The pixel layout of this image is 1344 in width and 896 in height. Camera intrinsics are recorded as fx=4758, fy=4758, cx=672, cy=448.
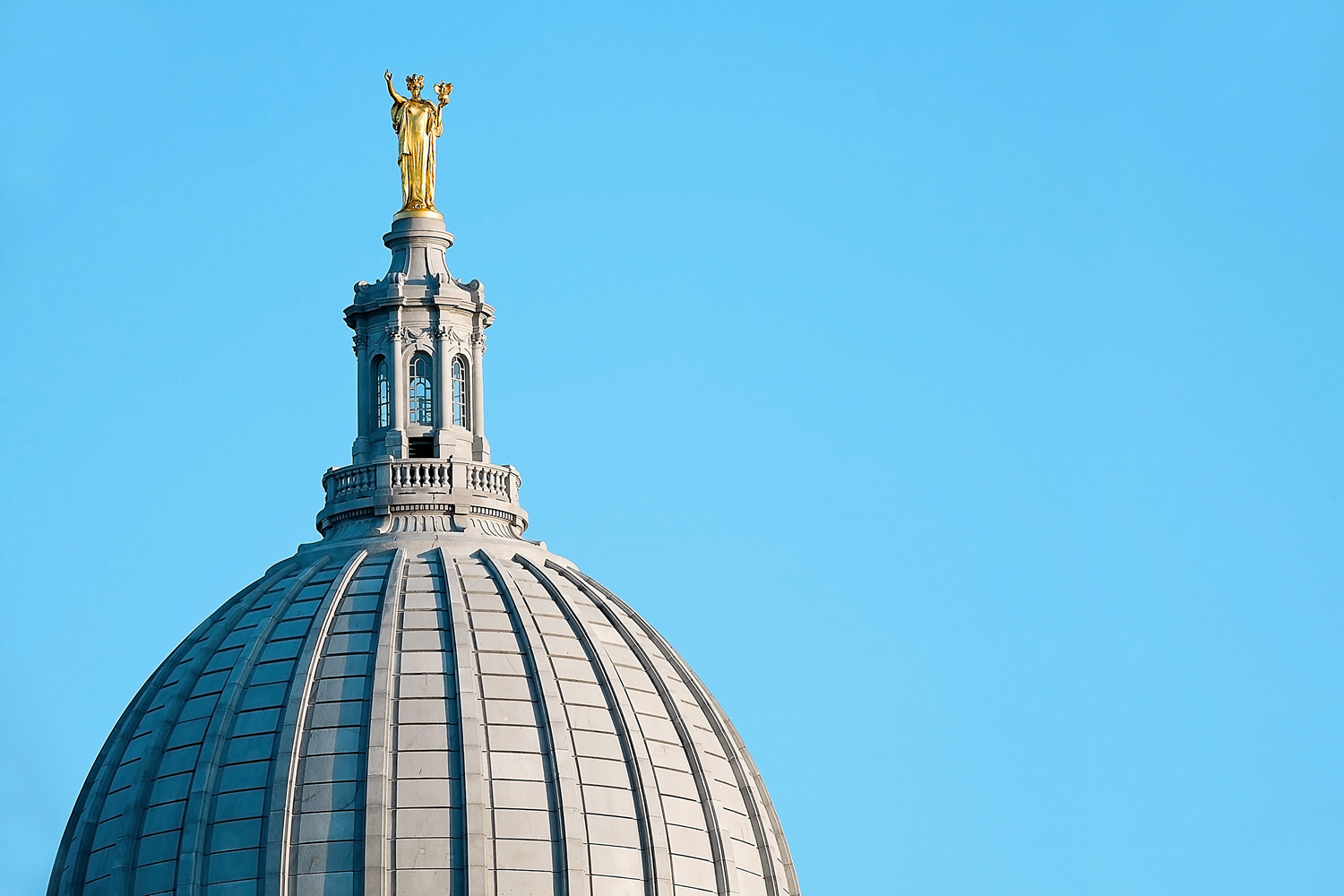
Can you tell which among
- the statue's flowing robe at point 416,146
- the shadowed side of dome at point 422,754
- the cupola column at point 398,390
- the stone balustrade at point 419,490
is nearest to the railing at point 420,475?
the stone balustrade at point 419,490

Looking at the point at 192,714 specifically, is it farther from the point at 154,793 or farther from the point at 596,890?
the point at 596,890

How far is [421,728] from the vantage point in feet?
388

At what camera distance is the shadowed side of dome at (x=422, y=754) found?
116 meters

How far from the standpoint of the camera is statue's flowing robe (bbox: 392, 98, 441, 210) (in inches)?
5138

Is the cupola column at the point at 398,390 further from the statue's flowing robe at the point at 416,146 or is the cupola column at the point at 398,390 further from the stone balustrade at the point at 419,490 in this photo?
the statue's flowing robe at the point at 416,146

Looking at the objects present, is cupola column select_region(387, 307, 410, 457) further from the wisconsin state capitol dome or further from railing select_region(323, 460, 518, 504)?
railing select_region(323, 460, 518, 504)

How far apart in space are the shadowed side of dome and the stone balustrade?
1.25 meters

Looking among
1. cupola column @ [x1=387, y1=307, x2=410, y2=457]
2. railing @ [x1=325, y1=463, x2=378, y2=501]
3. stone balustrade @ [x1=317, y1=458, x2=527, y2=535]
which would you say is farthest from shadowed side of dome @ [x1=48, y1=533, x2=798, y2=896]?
cupola column @ [x1=387, y1=307, x2=410, y2=457]

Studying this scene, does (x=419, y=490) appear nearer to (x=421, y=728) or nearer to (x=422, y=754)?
(x=421, y=728)

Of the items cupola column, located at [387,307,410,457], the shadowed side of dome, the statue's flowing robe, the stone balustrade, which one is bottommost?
the shadowed side of dome

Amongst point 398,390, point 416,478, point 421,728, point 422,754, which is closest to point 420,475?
point 416,478

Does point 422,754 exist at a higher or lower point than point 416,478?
lower

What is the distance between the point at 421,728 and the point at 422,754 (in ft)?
2.91

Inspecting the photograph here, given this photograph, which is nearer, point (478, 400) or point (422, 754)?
point (422, 754)
